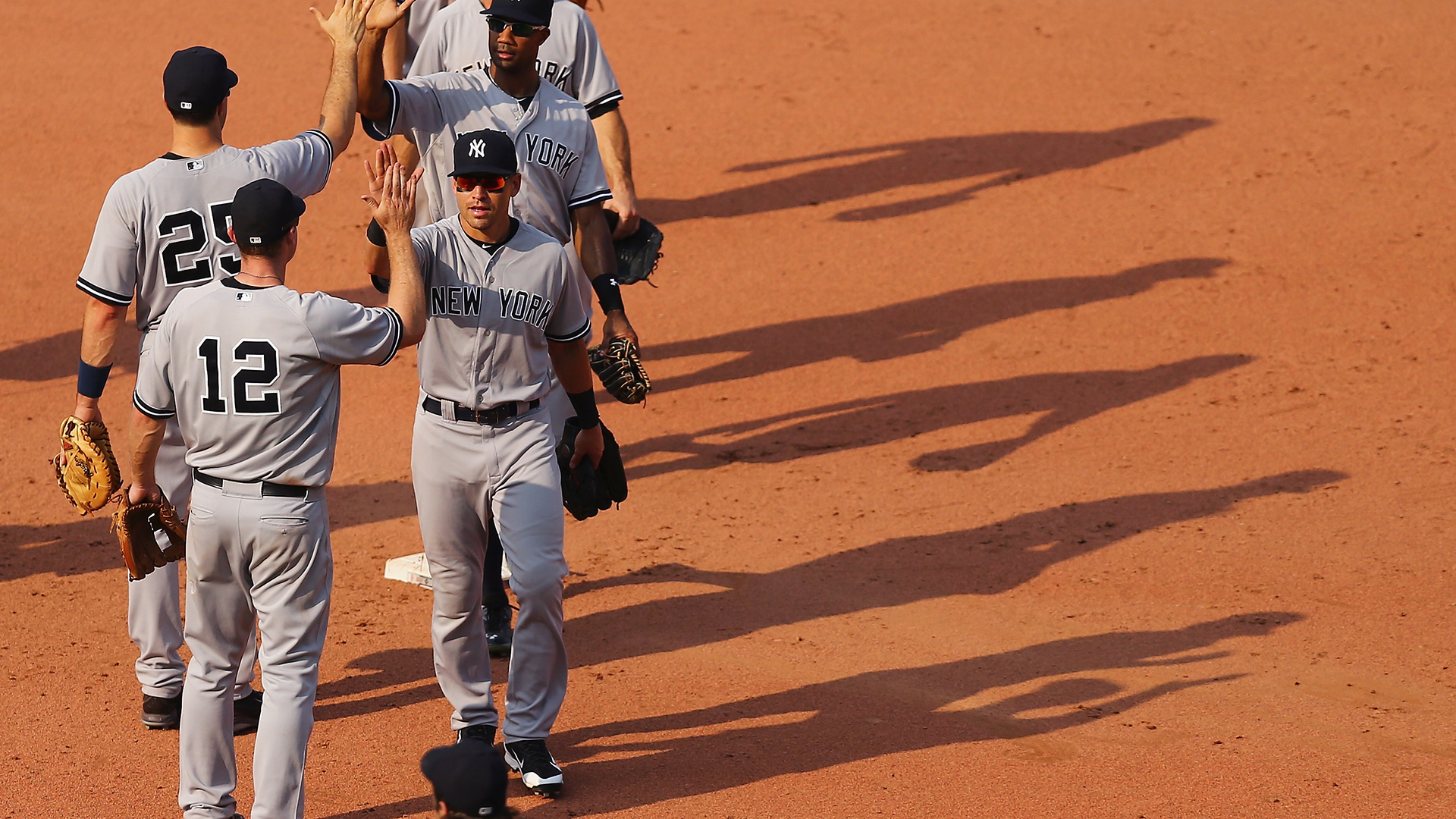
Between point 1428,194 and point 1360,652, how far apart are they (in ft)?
23.6

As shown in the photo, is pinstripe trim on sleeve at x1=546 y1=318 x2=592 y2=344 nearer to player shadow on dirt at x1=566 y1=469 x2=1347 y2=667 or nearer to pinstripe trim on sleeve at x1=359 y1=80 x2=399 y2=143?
pinstripe trim on sleeve at x1=359 y1=80 x2=399 y2=143

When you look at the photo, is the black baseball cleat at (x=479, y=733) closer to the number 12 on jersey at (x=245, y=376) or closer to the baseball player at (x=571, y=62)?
the number 12 on jersey at (x=245, y=376)

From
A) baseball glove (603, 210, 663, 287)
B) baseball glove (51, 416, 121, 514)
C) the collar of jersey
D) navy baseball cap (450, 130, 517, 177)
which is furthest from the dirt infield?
navy baseball cap (450, 130, 517, 177)

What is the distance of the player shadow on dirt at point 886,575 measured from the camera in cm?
652

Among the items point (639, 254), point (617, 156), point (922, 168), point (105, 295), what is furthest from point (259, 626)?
point (922, 168)

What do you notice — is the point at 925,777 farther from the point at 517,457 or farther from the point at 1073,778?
the point at 517,457

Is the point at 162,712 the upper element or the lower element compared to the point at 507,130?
lower

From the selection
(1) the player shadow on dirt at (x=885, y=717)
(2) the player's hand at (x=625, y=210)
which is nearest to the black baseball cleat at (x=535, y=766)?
(1) the player shadow on dirt at (x=885, y=717)

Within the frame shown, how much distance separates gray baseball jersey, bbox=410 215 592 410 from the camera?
4859 mm

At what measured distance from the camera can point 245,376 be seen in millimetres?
4188

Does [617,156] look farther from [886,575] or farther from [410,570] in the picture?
[886,575]

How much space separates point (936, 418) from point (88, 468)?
17.9 ft

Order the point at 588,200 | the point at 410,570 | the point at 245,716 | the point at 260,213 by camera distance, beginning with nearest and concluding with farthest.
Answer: the point at 260,213
the point at 245,716
the point at 588,200
the point at 410,570

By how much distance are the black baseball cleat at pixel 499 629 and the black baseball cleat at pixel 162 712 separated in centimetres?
131
